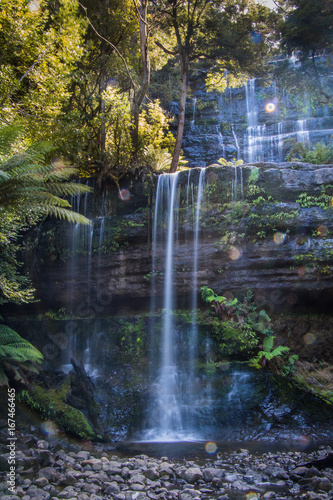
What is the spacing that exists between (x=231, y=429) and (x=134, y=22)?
15.5 meters

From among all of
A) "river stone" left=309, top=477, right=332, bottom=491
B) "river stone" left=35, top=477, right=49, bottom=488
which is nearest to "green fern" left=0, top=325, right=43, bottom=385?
"river stone" left=35, top=477, right=49, bottom=488

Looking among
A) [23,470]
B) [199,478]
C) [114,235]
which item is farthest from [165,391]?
[114,235]

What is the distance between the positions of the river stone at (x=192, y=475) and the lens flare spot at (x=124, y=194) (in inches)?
351

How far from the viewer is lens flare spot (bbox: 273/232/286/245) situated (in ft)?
32.5

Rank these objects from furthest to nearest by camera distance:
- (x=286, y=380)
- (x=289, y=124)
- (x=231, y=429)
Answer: (x=289, y=124), (x=286, y=380), (x=231, y=429)

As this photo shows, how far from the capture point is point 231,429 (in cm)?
790

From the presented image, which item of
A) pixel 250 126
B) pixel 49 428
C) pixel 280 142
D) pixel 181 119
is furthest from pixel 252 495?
pixel 250 126

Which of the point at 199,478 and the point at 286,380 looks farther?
the point at 286,380

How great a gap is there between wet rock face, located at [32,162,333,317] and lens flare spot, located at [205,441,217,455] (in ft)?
14.3

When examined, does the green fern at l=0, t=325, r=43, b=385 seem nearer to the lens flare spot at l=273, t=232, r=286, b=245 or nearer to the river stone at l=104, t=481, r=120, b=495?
the river stone at l=104, t=481, r=120, b=495

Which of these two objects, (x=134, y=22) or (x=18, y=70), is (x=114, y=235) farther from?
(x=134, y=22)

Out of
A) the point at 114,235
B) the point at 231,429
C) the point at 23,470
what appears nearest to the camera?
the point at 23,470

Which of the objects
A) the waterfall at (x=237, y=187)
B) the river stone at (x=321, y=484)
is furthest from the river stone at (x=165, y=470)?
the waterfall at (x=237, y=187)

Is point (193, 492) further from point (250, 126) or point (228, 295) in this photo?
point (250, 126)
